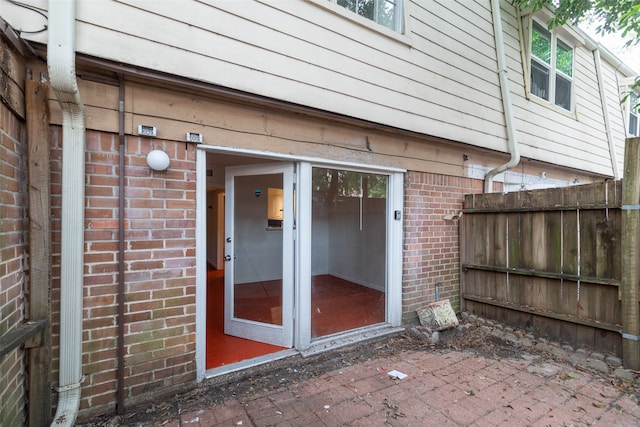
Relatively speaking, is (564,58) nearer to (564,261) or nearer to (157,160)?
(564,261)

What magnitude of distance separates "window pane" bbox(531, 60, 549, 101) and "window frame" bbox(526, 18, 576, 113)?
0.06 ft

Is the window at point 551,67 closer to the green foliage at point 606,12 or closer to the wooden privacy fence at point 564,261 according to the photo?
the green foliage at point 606,12

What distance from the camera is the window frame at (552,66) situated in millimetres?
5301

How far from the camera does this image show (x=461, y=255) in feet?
14.6

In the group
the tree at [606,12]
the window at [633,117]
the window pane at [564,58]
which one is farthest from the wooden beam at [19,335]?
the window at [633,117]

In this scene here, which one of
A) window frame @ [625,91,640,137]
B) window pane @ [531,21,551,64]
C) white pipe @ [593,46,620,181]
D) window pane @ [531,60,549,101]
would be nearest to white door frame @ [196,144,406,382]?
window pane @ [531,60,549,101]

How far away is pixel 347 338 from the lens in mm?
3471

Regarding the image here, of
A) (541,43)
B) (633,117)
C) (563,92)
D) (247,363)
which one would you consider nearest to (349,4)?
(247,363)

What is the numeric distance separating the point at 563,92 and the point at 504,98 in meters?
2.56

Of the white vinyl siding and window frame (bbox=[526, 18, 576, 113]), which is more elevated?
window frame (bbox=[526, 18, 576, 113])

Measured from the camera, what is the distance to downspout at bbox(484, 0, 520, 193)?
15.3 feet

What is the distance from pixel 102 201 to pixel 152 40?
4.22 feet

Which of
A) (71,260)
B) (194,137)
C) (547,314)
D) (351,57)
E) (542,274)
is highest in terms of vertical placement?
(351,57)

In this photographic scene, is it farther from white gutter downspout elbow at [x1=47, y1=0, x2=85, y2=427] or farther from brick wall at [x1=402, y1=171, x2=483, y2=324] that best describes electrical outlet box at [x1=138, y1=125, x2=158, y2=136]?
brick wall at [x1=402, y1=171, x2=483, y2=324]
